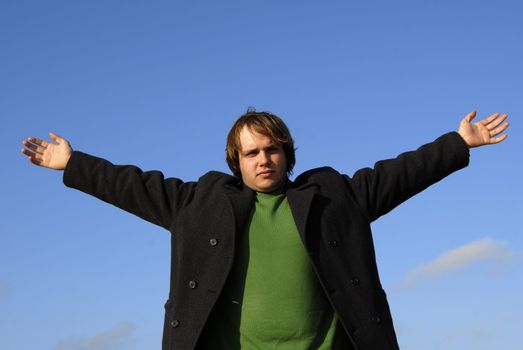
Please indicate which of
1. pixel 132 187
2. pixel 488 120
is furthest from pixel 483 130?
pixel 132 187

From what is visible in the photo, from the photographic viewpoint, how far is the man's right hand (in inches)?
250

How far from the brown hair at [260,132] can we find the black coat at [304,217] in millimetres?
182

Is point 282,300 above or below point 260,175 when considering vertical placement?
below

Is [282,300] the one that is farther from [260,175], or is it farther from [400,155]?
[400,155]

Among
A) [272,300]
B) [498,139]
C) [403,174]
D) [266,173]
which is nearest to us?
[272,300]

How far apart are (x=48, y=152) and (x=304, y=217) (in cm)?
230

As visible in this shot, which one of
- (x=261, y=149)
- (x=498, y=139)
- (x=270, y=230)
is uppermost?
(x=498, y=139)

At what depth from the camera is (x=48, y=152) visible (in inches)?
253

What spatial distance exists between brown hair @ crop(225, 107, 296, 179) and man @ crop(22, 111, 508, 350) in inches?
0.4

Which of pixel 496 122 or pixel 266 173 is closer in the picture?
pixel 266 173

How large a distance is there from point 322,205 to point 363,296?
2.58 feet

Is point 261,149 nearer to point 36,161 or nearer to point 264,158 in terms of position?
point 264,158

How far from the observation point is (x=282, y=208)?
19.5ft

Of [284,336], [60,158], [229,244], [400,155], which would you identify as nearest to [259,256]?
[229,244]
